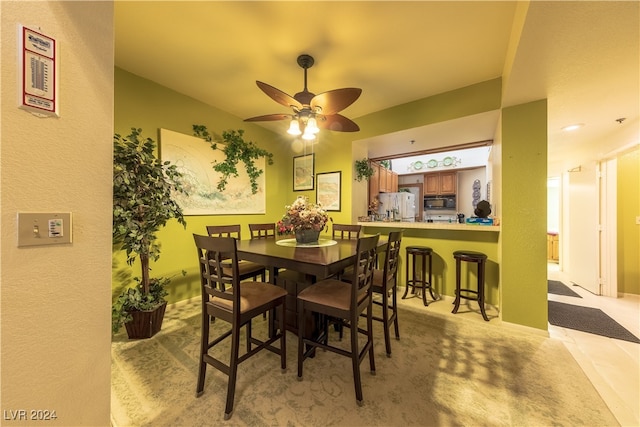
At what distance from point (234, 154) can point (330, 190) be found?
163 centimetres

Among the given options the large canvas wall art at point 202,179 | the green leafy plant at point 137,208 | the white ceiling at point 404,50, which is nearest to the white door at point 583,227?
the white ceiling at point 404,50

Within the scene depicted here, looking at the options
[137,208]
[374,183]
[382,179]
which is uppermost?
[382,179]

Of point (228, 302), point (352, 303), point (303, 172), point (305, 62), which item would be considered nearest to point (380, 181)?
point (303, 172)

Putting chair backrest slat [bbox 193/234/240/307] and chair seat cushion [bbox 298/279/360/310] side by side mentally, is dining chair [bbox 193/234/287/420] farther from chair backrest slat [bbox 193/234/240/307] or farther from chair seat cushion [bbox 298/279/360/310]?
chair seat cushion [bbox 298/279/360/310]

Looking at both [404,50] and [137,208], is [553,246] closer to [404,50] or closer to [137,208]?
[404,50]

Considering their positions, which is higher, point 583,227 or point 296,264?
point 583,227

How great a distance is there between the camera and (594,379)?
169 centimetres

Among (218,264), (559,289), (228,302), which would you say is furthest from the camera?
(559,289)

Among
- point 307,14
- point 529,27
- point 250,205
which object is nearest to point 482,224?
point 529,27

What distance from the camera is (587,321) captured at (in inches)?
102

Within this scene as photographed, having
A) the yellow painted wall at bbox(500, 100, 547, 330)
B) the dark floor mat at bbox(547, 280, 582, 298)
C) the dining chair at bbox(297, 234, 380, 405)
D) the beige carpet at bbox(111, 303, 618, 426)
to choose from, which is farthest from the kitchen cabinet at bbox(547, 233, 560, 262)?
the dining chair at bbox(297, 234, 380, 405)

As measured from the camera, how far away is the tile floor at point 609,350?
59.6 inches

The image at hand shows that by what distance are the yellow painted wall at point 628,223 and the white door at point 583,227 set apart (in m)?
0.25

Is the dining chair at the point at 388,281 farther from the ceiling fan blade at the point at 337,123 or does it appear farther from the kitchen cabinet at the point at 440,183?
Answer: the kitchen cabinet at the point at 440,183
